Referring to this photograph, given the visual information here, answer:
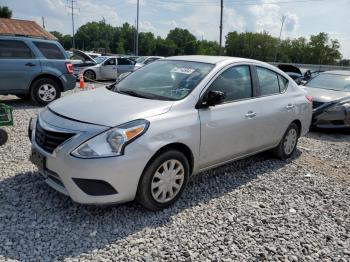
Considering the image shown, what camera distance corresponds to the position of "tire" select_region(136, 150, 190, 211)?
11.2 ft

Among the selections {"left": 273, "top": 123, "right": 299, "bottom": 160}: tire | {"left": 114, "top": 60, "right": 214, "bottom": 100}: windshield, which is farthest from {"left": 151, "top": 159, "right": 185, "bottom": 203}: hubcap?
{"left": 273, "top": 123, "right": 299, "bottom": 160}: tire

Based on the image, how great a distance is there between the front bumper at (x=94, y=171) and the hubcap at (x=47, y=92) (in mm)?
6318

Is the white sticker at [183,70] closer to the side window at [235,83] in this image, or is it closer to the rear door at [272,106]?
the side window at [235,83]

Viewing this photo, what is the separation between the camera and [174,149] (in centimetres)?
363

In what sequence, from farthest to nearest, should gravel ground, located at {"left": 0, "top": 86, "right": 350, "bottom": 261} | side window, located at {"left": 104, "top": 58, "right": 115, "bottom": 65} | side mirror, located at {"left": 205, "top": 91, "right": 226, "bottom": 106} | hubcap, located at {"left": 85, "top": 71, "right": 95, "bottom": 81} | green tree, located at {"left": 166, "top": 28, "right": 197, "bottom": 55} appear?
green tree, located at {"left": 166, "top": 28, "right": 197, "bottom": 55}, side window, located at {"left": 104, "top": 58, "right": 115, "bottom": 65}, hubcap, located at {"left": 85, "top": 71, "right": 95, "bottom": 81}, side mirror, located at {"left": 205, "top": 91, "right": 226, "bottom": 106}, gravel ground, located at {"left": 0, "top": 86, "right": 350, "bottom": 261}

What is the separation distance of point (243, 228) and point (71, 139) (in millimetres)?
1908

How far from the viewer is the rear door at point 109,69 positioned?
59.0 ft

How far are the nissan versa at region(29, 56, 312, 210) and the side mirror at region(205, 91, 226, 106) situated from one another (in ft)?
0.04

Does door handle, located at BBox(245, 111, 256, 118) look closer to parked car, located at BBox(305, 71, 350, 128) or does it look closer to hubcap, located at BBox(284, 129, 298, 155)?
hubcap, located at BBox(284, 129, 298, 155)

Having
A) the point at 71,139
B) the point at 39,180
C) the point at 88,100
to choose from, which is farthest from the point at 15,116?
the point at 71,139

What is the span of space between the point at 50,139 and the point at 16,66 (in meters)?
6.19

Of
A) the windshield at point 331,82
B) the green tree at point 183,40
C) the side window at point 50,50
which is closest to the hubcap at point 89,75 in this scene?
the side window at point 50,50

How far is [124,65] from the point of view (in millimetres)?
18672

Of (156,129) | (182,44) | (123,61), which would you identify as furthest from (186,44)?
(156,129)
